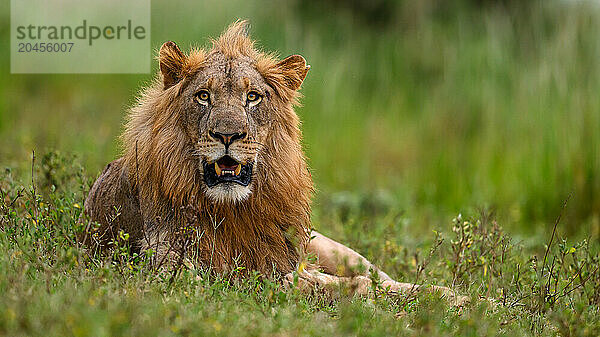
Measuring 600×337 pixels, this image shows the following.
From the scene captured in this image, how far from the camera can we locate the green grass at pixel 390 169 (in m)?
3.94

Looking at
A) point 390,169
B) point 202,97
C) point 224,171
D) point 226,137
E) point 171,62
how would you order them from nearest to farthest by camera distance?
1. point 226,137
2. point 224,171
3. point 202,97
4. point 171,62
5. point 390,169

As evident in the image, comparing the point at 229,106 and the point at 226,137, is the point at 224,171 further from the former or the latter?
the point at 229,106

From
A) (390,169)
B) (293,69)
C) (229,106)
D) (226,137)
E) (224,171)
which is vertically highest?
(293,69)

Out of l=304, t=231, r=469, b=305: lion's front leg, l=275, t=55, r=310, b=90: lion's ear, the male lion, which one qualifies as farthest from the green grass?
l=275, t=55, r=310, b=90: lion's ear

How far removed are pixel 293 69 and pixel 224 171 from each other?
0.85 meters

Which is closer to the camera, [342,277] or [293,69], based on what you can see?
[342,277]

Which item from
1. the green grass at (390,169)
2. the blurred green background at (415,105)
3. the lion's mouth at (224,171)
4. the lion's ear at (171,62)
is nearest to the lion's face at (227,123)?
the lion's mouth at (224,171)

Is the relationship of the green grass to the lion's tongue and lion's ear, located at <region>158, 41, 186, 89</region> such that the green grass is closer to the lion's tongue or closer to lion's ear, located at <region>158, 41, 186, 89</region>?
the lion's tongue

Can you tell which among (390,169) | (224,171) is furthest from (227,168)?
(390,169)

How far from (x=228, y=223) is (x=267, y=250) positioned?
0.30m

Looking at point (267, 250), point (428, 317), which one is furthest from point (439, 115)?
point (428, 317)

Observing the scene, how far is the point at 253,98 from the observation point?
4707 millimetres

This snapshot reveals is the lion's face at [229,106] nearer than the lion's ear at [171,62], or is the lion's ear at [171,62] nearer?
the lion's face at [229,106]

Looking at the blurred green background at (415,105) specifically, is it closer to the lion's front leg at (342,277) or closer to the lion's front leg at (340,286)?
the lion's front leg at (342,277)
